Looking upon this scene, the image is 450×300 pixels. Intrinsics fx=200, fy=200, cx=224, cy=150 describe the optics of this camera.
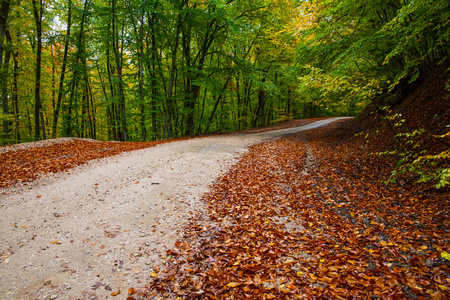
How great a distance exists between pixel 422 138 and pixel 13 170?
41.0 feet

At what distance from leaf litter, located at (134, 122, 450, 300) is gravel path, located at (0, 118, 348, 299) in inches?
19.4

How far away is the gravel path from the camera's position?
2.80 m

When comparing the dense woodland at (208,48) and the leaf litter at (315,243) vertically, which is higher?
the dense woodland at (208,48)

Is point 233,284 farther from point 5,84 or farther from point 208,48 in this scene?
point 208,48

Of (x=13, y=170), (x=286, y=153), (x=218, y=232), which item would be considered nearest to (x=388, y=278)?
(x=218, y=232)

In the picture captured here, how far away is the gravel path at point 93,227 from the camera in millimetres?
2797

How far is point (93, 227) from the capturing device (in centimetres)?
401

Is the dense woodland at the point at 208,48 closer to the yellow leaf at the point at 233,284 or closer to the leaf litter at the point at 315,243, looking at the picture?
the leaf litter at the point at 315,243

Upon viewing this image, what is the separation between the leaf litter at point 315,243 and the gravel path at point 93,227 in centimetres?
49

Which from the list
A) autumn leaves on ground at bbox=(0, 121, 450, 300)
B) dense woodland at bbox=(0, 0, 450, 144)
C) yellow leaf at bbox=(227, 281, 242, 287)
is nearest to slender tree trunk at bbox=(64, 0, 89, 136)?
dense woodland at bbox=(0, 0, 450, 144)

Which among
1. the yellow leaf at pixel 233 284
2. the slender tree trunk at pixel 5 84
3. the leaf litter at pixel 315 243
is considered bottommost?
the yellow leaf at pixel 233 284

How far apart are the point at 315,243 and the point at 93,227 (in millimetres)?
4288

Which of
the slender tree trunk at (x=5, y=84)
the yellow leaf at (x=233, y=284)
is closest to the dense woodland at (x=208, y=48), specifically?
the slender tree trunk at (x=5, y=84)

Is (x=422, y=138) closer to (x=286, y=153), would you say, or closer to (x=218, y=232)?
(x=286, y=153)
